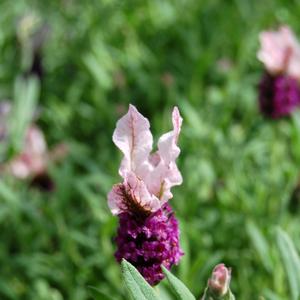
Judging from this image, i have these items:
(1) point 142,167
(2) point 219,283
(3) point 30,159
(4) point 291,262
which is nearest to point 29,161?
(3) point 30,159

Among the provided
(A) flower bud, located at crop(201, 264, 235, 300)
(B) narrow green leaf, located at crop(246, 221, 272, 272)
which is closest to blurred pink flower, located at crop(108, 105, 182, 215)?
(A) flower bud, located at crop(201, 264, 235, 300)

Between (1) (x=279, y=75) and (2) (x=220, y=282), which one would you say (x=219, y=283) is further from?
(1) (x=279, y=75)

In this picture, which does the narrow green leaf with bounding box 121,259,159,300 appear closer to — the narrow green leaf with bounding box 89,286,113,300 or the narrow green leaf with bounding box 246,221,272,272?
the narrow green leaf with bounding box 89,286,113,300

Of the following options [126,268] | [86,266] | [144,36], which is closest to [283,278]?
[86,266]

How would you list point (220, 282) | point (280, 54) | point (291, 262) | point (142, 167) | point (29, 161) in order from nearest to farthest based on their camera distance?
point (220, 282), point (142, 167), point (291, 262), point (280, 54), point (29, 161)

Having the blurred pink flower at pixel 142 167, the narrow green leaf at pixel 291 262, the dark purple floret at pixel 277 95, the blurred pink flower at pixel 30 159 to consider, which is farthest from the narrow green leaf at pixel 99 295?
the blurred pink flower at pixel 30 159
